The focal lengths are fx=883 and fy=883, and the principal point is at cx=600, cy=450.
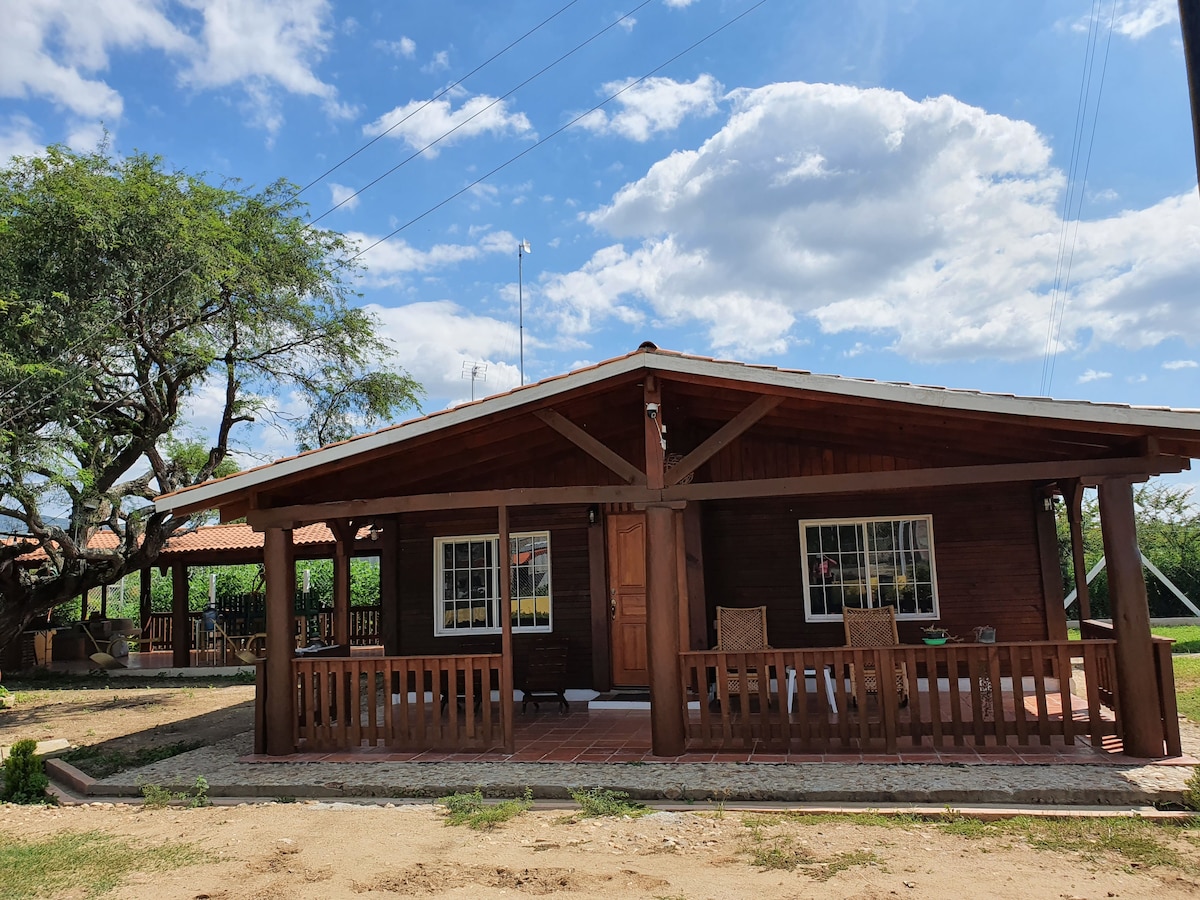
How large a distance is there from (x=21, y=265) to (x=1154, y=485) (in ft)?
86.8

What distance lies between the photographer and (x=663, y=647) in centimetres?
667

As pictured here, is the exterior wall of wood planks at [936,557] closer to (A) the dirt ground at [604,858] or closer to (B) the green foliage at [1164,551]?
(A) the dirt ground at [604,858]

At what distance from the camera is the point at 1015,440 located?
24.3 feet

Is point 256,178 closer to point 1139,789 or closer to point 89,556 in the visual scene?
point 89,556

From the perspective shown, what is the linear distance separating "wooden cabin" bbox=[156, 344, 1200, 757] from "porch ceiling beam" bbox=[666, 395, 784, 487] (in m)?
0.02

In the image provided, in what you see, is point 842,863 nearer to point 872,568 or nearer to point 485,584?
point 872,568

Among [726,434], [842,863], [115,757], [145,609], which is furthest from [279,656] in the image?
[145,609]

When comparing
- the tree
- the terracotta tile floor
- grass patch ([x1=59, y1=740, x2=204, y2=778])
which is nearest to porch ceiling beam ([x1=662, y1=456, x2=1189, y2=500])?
the terracotta tile floor

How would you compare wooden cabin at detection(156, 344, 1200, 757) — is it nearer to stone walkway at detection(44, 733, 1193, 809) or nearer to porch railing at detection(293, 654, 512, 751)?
porch railing at detection(293, 654, 512, 751)

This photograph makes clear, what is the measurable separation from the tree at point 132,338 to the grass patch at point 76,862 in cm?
814

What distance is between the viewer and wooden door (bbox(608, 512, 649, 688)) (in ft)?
32.0

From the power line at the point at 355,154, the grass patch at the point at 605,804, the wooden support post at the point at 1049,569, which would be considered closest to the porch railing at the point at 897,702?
the grass patch at the point at 605,804

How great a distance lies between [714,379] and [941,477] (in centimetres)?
179

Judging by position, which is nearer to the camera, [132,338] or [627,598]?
[627,598]
